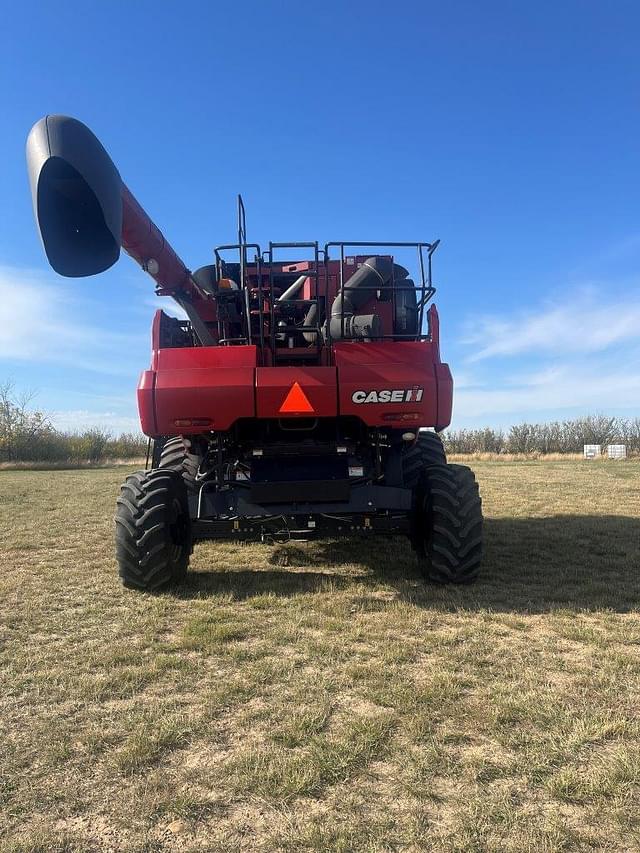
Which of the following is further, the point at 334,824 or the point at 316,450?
the point at 316,450

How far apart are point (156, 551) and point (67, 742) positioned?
2303mm

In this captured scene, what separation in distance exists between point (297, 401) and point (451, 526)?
5.46 ft

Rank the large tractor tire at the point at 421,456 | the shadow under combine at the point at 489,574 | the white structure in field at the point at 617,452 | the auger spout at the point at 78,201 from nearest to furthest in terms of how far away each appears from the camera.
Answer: the auger spout at the point at 78,201
the shadow under combine at the point at 489,574
the large tractor tire at the point at 421,456
the white structure in field at the point at 617,452

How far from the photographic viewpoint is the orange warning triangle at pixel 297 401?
189 inches

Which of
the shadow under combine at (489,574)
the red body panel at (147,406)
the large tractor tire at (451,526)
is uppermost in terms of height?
the red body panel at (147,406)

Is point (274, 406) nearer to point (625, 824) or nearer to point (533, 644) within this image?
point (533, 644)

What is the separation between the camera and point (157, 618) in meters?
4.39

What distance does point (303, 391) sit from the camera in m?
4.79

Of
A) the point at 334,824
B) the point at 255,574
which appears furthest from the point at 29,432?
the point at 334,824

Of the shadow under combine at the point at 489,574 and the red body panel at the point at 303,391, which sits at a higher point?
the red body panel at the point at 303,391

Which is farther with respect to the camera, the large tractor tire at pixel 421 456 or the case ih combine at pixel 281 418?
the large tractor tire at pixel 421 456

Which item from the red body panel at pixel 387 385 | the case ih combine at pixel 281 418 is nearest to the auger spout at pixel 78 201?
the case ih combine at pixel 281 418

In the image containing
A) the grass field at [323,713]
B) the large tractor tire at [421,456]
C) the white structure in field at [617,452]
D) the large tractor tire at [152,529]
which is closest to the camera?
the grass field at [323,713]

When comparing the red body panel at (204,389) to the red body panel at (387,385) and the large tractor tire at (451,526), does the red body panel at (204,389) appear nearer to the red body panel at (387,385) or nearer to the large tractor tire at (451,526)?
the red body panel at (387,385)
